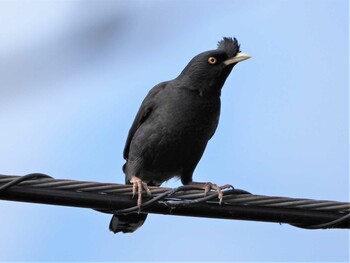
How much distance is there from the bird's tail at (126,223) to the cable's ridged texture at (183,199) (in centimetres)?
180

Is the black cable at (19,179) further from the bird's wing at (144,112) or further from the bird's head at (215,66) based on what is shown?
the bird's head at (215,66)

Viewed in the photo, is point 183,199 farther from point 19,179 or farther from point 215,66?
point 215,66

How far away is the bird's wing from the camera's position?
7.19 meters

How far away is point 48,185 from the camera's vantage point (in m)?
4.43

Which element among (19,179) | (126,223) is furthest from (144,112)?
(19,179)

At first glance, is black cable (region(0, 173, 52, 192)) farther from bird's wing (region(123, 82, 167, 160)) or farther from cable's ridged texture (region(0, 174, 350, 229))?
bird's wing (region(123, 82, 167, 160))

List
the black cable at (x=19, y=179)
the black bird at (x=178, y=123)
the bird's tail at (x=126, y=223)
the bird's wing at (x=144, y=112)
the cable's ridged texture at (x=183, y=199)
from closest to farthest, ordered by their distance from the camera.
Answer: the black cable at (x=19, y=179)
the cable's ridged texture at (x=183, y=199)
the bird's tail at (x=126, y=223)
the black bird at (x=178, y=123)
the bird's wing at (x=144, y=112)

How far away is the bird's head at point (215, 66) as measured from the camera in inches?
285

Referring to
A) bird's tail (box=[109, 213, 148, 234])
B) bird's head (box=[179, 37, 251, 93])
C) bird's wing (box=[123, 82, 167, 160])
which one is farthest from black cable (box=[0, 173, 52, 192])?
bird's head (box=[179, 37, 251, 93])

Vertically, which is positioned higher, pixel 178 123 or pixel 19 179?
pixel 178 123

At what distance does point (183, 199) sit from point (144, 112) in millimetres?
2505

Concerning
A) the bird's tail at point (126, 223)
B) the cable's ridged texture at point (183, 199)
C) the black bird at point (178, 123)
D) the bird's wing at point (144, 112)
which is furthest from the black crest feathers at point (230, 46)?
the cable's ridged texture at point (183, 199)

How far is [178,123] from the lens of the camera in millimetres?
6906

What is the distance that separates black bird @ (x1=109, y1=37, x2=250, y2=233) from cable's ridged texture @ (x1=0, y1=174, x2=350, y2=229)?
197 cm
